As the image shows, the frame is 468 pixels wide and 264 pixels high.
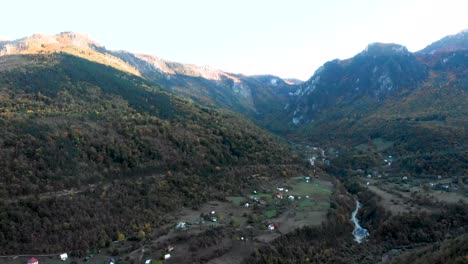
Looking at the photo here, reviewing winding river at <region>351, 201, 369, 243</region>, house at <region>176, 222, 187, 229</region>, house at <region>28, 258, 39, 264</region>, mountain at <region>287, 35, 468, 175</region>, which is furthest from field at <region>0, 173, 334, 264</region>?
mountain at <region>287, 35, 468, 175</region>

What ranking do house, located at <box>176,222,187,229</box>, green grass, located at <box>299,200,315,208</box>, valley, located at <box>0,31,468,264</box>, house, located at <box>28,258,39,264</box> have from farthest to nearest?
1. green grass, located at <box>299,200,315,208</box>
2. house, located at <box>176,222,187,229</box>
3. valley, located at <box>0,31,468,264</box>
4. house, located at <box>28,258,39,264</box>

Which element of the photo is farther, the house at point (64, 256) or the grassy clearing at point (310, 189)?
the grassy clearing at point (310, 189)

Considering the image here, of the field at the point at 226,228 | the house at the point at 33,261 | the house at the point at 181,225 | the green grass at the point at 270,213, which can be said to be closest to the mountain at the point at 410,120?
the field at the point at 226,228

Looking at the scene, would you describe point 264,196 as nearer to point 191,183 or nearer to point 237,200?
point 237,200

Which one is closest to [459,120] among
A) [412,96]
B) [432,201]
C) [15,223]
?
[412,96]

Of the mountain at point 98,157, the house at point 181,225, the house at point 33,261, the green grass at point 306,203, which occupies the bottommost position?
the house at point 181,225

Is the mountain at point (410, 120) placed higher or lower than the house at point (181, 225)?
higher

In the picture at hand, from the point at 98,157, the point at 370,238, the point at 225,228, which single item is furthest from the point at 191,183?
the point at 370,238

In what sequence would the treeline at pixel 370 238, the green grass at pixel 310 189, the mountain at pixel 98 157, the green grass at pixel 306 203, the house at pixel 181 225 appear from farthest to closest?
the green grass at pixel 310 189 → the green grass at pixel 306 203 → the house at pixel 181 225 → the treeline at pixel 370 238 → the mountain at pixel 98 157

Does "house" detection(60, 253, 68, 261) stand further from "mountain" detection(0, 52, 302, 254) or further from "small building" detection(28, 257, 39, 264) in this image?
"small building" detection(28, 257, 39, 264)

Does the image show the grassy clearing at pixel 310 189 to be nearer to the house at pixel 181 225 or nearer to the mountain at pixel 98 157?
the mountain at pixel 98 157
